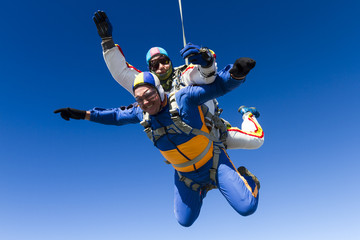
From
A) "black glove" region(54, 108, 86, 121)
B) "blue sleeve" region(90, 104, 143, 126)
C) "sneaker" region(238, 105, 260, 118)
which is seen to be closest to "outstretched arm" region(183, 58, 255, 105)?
"blue sleeve" region(90, 104, 143, 126)

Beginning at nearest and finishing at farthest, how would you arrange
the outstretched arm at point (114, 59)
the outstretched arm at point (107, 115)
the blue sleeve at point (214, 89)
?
1. the blue sleeve at point (214, 89)
2. the outstretched arm at point (114, 59)
3. the outstretched arm at point (107, 115)

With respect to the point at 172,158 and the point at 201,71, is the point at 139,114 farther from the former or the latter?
the point at 201,71

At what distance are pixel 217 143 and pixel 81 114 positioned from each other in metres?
1.95

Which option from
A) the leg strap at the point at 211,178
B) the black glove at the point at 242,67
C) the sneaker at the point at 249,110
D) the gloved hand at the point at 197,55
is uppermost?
the sneaker at the point at 249,110

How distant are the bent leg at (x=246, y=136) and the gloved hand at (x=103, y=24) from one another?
2.22 m

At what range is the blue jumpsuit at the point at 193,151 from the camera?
318 cm

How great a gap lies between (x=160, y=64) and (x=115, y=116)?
3.23 feet

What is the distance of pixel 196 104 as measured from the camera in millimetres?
3312

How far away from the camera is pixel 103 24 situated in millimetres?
3797

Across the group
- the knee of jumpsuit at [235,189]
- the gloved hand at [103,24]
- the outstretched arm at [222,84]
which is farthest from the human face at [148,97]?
the knee of jumpsuit at [235,189]

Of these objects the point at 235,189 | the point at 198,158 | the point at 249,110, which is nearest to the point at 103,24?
the point at 198,158

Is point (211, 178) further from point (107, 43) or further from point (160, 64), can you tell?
point (107, 43)

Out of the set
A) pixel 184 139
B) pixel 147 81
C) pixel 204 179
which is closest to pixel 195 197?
pixel 204 179

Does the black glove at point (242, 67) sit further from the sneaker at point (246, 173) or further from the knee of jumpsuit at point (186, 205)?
the knee of jumpsuit at point (186, 205)
